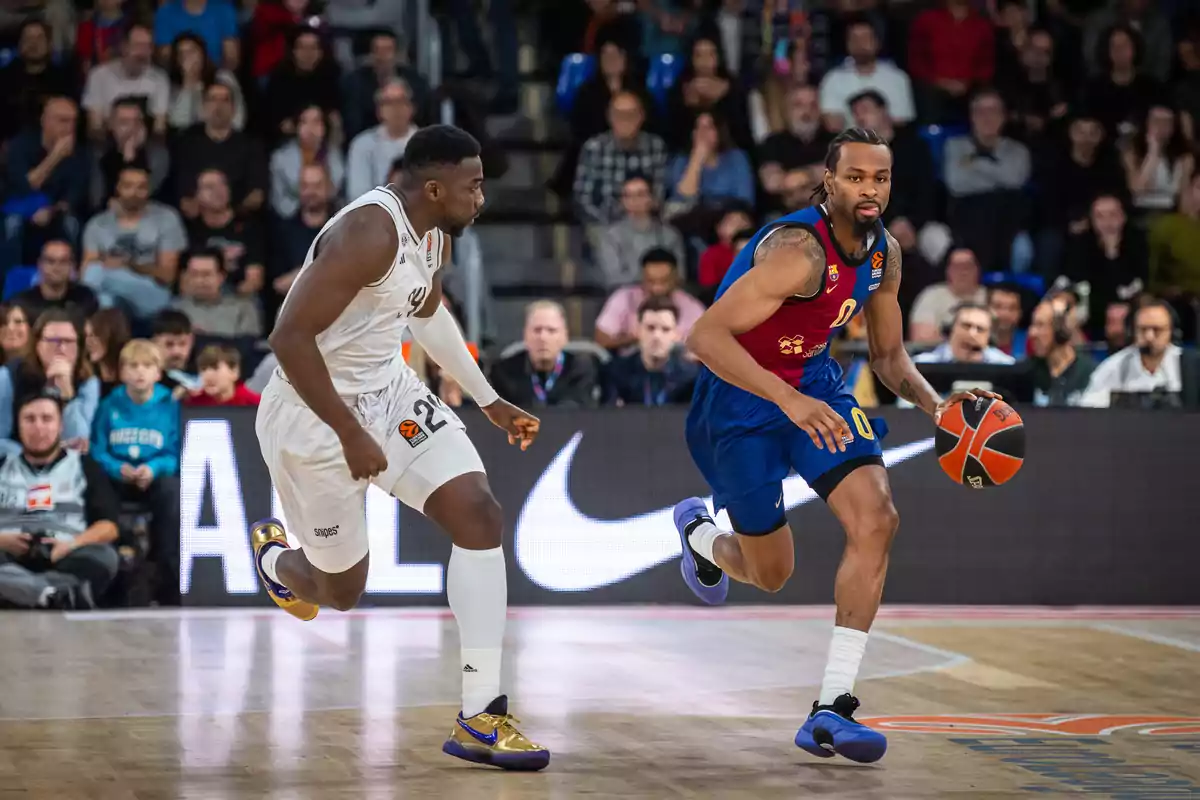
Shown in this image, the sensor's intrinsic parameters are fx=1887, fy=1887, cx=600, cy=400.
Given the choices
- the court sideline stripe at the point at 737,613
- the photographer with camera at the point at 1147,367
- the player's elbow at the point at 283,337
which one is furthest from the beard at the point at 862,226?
the photographer with camera at the point at 1147,367

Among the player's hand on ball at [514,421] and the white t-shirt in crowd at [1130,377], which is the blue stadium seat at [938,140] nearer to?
the white t-shirt in crowd at [1130,377]

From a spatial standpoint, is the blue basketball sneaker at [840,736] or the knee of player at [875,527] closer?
the blue basketball sneaker at [840,736]

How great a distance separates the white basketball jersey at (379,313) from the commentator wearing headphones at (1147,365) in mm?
6279

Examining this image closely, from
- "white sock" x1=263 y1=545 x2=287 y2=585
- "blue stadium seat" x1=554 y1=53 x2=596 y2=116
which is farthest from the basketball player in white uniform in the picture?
"blue stadium seat" x1=554 y1=53 x2=596 y2=116

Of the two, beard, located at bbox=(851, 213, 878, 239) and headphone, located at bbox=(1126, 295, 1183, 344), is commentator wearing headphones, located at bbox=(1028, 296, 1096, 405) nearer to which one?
headphone, located at bbox=(1126, 295, 1183, 344)

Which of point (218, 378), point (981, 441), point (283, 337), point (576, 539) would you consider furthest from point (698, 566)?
point (218, 378)

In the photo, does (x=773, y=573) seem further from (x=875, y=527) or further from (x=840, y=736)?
(x=840, y=736)

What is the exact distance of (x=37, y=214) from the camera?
1382 centimetres

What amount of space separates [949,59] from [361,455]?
10.9 metres

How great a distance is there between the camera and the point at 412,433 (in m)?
6.35

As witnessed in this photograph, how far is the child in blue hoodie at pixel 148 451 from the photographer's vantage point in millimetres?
10898

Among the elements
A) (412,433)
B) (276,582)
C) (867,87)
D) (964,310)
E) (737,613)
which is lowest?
(737,613)

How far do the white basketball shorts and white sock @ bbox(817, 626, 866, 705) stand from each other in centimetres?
136

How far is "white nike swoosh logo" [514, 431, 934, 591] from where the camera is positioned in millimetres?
10930
